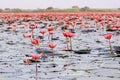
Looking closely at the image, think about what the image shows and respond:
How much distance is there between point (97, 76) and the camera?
6.04m

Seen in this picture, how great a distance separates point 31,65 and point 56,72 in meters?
0.97

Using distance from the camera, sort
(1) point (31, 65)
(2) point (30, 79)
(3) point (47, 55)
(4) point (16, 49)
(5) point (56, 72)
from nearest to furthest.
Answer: (2) point (30, 79), (5) point (56, 72), (1) point (31, 65), (3) point (47, 55), (4) point (16, 49)

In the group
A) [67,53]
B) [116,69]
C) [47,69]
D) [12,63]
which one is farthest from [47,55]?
[116,69]

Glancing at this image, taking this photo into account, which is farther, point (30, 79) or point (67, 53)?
point (67, 53)

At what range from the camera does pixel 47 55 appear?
856 centimetres

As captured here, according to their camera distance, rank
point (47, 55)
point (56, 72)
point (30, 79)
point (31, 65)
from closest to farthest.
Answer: point (30, 79), point (56, 72), point (31, 65), point (47, 55)

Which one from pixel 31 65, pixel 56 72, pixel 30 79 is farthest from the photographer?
pixel 31 65

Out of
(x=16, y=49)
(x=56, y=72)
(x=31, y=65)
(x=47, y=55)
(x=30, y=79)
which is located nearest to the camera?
(x=30, y=79)

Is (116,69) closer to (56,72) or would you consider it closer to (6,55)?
(56,72)

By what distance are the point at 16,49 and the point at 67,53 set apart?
1.80 metres

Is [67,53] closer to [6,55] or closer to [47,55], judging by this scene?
[47,55]

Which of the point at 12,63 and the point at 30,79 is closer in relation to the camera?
the point at 30,79

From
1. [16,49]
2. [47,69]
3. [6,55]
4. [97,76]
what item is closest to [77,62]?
[47,69]

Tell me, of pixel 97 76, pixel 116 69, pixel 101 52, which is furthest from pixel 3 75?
pixel 101 52
